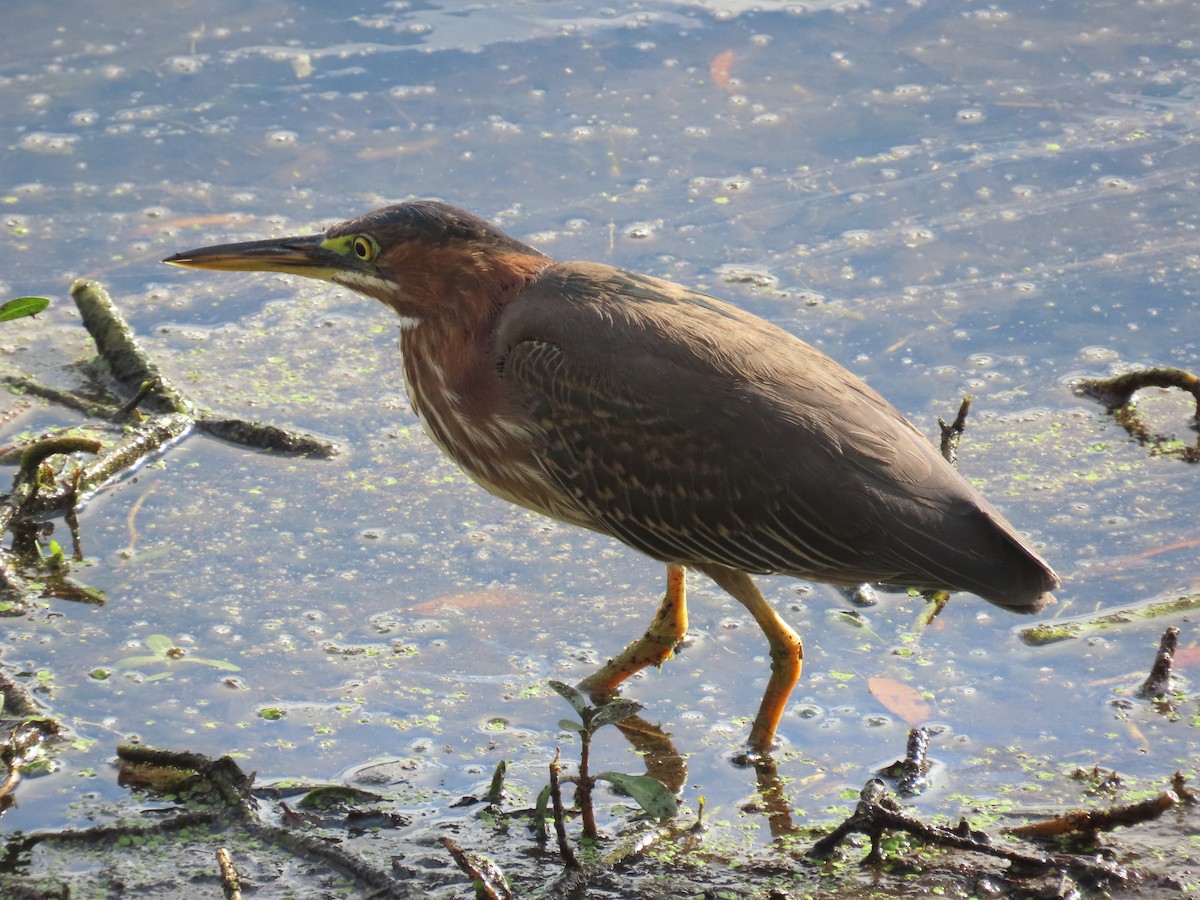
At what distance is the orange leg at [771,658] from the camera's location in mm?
4047

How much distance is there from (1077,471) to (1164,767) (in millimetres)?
1555

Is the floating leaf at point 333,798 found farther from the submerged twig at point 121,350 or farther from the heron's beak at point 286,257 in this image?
the submerged twig at point 121,350

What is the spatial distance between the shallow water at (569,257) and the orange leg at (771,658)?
0.07 m

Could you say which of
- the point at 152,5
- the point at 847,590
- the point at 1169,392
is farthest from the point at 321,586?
the point at 152,5

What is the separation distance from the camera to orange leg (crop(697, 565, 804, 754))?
13.3 ft

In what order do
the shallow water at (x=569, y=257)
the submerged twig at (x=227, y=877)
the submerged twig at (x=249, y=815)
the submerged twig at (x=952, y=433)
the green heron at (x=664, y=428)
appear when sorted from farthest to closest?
the submerged twig at (x=952, y=433) → the shallow water at (x=569, y=257) → the green heron at (x=664, y=428) → the submerged twig at (x=249, y=815) → the submerged twig at (x=227, y=877)

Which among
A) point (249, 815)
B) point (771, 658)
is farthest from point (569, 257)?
point (249, 815)

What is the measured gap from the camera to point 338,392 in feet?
18.6

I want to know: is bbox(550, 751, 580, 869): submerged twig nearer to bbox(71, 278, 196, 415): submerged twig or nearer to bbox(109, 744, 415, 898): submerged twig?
bbox(109, 744, 415, 898): submerged twig

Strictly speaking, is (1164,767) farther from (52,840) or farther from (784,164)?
(784,164)

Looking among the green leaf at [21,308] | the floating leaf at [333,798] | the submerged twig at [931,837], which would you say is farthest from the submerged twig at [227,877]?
the green leaf at [21,308]

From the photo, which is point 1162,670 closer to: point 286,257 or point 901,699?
point 901,699

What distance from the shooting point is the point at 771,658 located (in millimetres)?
4180

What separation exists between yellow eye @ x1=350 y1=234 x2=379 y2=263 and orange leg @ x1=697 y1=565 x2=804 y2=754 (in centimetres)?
134
